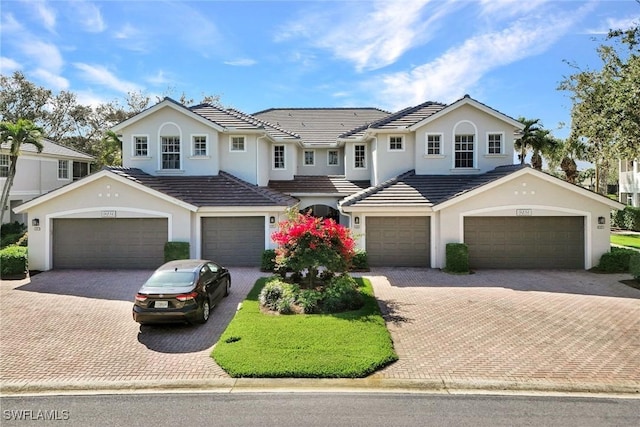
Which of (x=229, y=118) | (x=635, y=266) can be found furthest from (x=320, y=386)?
(x=229, y=118)

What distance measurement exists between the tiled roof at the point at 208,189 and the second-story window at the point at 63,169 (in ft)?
50.7

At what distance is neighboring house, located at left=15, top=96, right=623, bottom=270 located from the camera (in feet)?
59.2

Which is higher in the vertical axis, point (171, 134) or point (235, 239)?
point (171, 134)

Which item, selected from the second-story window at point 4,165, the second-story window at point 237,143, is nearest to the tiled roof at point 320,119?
the second-story window at point 237,143

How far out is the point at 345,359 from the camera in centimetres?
860

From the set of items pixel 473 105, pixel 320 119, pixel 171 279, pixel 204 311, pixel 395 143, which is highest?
pixel 320 119

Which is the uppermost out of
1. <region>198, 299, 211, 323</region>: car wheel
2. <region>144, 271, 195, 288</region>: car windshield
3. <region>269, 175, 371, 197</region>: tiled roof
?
<region>269, 175, 371, 197</region>: tiled roof

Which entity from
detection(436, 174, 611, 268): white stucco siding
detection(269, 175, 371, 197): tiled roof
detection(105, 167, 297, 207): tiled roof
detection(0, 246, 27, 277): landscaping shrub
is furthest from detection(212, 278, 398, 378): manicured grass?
detection(269, 175, 371, 197): tiled roof

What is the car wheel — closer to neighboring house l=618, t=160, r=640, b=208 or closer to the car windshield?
the car windshield

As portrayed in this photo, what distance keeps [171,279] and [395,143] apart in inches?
563

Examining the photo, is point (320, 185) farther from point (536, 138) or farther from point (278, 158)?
point (536, 138)

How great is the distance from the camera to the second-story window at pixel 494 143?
21.0m

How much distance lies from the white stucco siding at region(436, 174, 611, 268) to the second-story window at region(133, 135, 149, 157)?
1547cm

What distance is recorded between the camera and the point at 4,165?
27.3 metres
